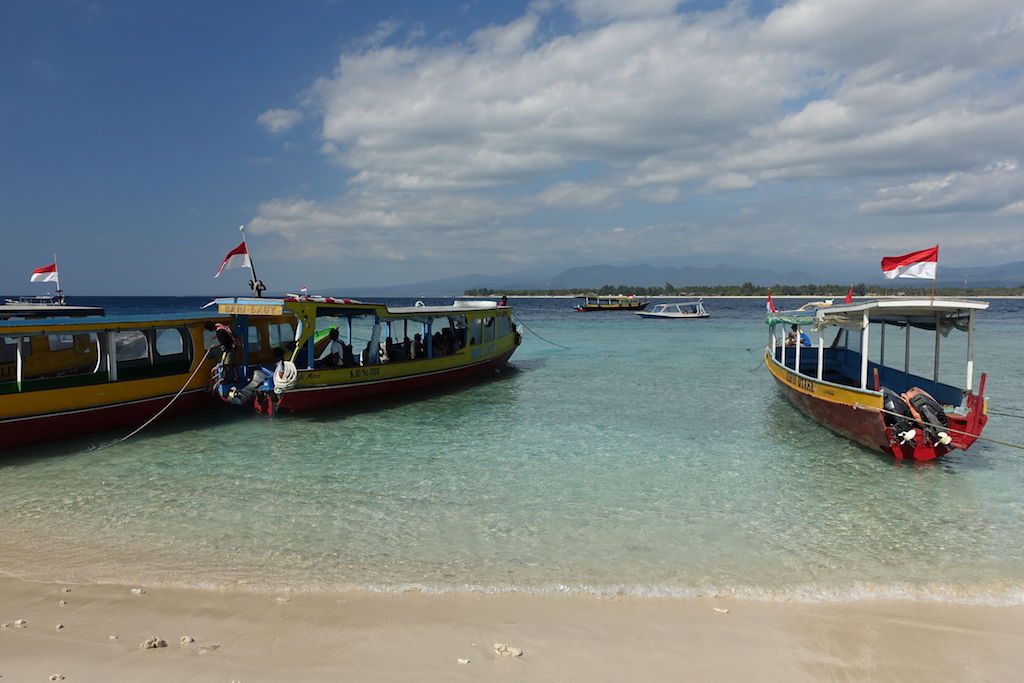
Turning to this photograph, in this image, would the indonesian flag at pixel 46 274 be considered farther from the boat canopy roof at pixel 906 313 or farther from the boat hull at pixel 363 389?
the boat canopy roof at pixel 906 313

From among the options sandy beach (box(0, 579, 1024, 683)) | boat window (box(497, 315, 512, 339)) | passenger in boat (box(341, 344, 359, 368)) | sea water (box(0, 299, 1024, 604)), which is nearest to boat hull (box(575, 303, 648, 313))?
boat window (box(497, 315, 512, 339))

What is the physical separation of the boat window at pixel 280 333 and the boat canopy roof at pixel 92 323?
2.73m

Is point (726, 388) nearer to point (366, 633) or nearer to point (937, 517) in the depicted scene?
point (937, 517)

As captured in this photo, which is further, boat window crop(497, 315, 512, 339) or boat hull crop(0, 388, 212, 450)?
boat window crop(497, 315, 512, 339)

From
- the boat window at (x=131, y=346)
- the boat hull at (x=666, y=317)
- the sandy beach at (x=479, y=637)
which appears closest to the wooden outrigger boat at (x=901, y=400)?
the sandy beach at (x=479, y=637)

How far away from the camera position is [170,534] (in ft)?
26.3

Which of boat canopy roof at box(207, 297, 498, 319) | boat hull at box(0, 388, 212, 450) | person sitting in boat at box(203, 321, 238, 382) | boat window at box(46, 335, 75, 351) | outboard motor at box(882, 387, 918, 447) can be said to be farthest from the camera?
person sitting in boat at box(203, 321, 238, 382)

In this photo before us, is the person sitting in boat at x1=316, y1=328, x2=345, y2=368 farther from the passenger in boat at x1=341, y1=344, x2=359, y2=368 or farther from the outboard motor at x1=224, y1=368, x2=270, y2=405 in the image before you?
the outboard motor at x1=224, y1=368, x2=270, y2=405

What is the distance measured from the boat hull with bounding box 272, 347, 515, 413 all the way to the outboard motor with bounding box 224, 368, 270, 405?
599 mm

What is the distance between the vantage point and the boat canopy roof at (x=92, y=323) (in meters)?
12.0

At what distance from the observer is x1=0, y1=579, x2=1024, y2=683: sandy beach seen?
4.95 m

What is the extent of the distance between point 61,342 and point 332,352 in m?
6.01

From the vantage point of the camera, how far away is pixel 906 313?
12.4 meters

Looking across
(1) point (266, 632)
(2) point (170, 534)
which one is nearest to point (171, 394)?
(2) point (170, 534)
